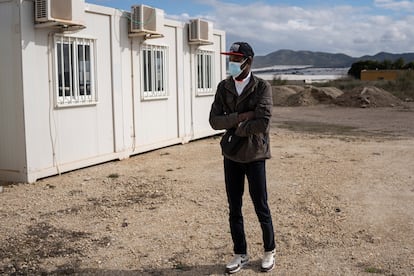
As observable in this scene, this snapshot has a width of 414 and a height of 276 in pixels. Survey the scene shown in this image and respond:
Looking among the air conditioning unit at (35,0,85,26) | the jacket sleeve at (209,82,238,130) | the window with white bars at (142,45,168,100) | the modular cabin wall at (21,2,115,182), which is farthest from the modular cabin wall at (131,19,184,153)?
the jacket sleeve at (209,82,238,130)

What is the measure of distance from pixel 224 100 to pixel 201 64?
9557 millimetres

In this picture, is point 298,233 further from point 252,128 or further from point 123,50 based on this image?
point 123,50

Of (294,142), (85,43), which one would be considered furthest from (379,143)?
(85,43)

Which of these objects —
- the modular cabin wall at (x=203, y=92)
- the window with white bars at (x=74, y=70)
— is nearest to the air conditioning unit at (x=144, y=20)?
the window with white bars at (x=74, y=70)

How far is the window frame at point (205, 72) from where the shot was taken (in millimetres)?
14086

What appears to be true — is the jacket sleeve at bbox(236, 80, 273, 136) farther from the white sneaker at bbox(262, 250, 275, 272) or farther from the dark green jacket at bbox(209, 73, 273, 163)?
the white sneaker at bbox(262, 250, 275, 272)

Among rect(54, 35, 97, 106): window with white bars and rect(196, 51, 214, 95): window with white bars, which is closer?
rect(54, 35, 97, 106): window with white bars

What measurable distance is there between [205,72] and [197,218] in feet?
26.9

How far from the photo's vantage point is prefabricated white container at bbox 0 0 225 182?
8609mm

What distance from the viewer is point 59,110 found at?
9227 millimetres

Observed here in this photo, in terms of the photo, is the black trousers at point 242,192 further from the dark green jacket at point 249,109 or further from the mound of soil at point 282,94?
the mound of soil at point 282,94

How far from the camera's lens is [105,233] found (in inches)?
244

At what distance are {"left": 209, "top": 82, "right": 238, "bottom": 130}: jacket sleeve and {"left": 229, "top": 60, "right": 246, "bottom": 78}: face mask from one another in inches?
6.6

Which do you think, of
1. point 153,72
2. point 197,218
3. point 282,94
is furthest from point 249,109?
point 282,94
